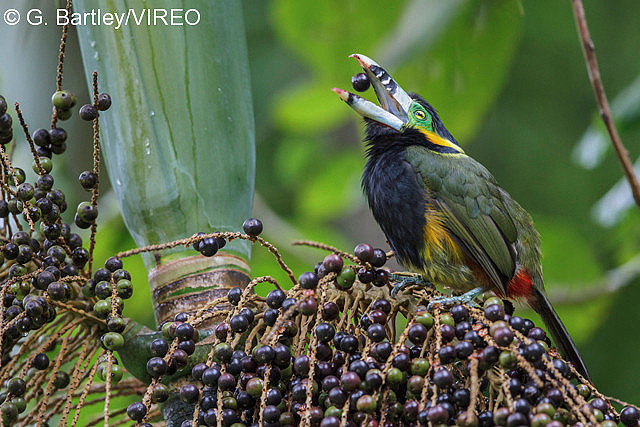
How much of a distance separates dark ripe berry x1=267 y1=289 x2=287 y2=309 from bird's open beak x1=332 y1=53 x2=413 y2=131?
0.67 meters

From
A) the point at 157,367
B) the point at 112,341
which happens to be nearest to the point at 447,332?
the point at 157,367

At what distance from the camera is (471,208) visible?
211cm

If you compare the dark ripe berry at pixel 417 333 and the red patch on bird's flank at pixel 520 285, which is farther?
the red patch on bird's flank at pixel 520 285

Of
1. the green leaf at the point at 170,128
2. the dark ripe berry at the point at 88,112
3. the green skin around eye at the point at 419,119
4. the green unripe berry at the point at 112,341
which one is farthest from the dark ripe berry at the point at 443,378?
the green skin around eye at the point at 419,119

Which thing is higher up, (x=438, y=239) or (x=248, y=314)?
(x=438, y=239)

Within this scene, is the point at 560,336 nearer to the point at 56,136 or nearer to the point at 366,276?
the point at 366,276

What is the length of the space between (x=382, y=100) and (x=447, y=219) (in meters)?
0.39

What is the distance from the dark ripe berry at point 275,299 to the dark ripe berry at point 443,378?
1.05 ft

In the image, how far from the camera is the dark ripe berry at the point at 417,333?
1.32 m

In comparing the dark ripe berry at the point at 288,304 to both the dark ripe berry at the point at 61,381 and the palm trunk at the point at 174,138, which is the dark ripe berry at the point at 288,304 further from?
the dark ripe berry at the point at 61,381

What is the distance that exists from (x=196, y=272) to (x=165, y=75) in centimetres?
43

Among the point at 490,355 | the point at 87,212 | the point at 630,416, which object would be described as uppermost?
the point at 87,212

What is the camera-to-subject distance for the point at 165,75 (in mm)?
1784

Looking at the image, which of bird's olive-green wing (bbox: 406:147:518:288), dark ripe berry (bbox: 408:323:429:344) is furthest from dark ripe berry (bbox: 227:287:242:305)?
bird's olive-green wing (bbox: 406:147:518:288)
